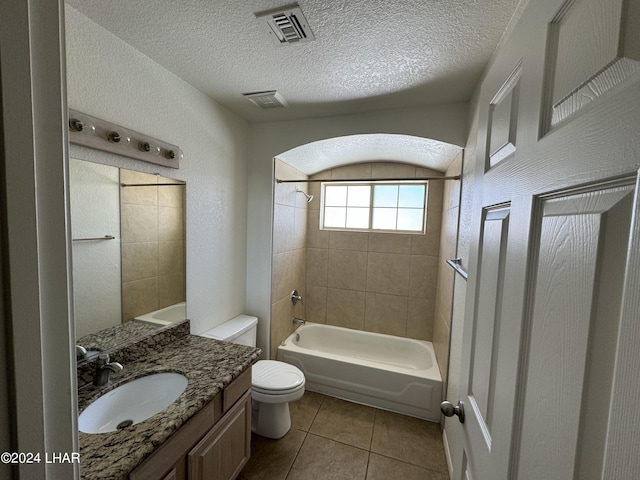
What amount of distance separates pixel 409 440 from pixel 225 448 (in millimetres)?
1382

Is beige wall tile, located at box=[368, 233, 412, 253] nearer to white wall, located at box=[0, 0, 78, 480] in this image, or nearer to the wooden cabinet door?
the wooden cabinet door

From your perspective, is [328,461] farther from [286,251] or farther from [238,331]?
[286,251]

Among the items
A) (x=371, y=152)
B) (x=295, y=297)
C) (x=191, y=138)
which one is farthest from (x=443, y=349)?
(x=191, y=138)

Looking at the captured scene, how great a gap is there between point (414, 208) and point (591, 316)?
2711 millimetres

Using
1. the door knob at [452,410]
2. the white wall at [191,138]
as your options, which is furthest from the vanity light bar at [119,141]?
the door knob at [452,410]

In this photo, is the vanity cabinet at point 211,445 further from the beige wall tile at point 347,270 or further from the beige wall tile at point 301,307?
→ the beige wall tile at point 347,270

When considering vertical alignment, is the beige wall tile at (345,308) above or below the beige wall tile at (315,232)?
below

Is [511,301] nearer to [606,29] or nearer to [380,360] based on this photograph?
[606,29]

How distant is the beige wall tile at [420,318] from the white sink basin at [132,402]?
7.61ft

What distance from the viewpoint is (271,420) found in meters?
1.86

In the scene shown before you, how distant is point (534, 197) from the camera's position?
49 centimetres

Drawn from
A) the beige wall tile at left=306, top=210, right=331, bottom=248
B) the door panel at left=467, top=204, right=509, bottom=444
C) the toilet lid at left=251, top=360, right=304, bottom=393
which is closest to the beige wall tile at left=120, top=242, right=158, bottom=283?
the toilet lid at left=251, top=360, right=304, bottom=393

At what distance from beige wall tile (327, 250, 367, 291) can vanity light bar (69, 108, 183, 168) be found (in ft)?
6.53

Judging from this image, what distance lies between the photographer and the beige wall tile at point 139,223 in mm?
1373
